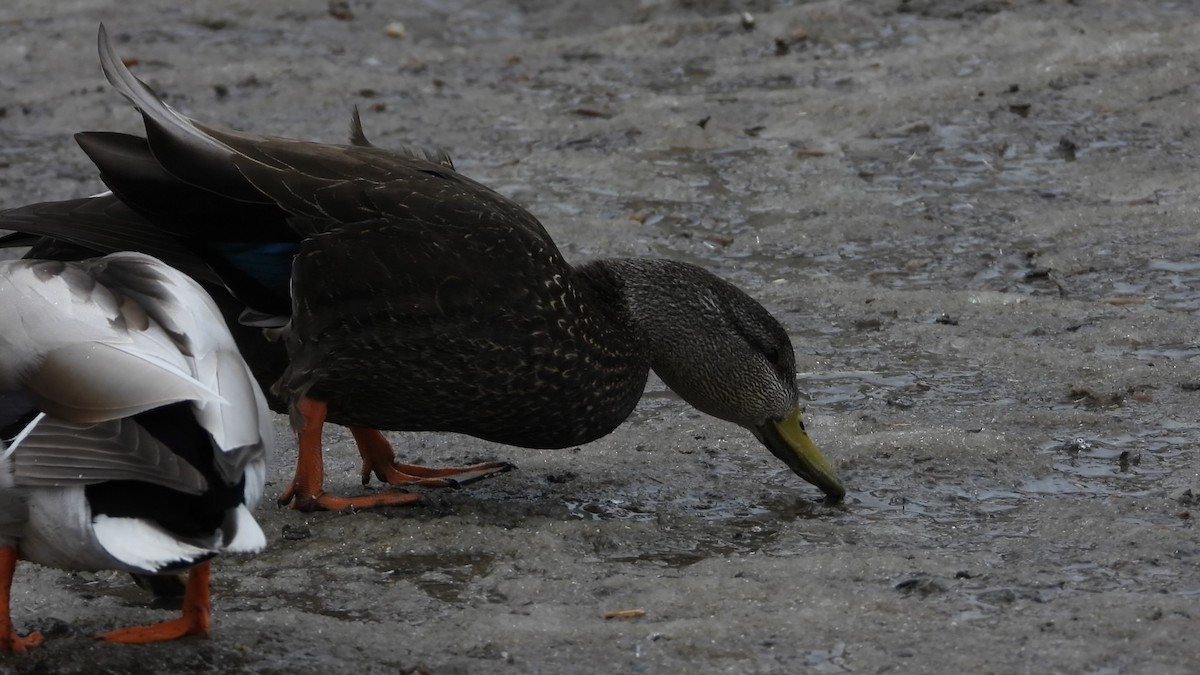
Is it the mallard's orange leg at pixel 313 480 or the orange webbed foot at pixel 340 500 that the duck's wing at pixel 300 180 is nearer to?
the mallard's orange leg at pixel 313 480

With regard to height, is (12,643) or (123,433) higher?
(123,433)

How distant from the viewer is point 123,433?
313 centimetres

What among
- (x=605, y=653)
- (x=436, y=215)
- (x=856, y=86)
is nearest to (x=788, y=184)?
(x=856, y=86)

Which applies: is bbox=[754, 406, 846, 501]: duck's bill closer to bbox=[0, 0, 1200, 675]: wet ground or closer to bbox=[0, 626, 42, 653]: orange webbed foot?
bbox=[0, 0, 1200, 675]: wet ground

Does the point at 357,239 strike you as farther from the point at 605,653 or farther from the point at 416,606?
the point at 605,653

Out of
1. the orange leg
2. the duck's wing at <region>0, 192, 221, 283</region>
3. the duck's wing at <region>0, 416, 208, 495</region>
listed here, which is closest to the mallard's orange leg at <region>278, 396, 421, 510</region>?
the duck's wing at <region>0, 192, 221, 283</region>

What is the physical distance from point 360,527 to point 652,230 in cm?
283

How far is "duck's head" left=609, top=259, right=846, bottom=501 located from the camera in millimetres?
4621

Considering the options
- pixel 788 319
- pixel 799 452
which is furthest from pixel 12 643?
pixel 788 319

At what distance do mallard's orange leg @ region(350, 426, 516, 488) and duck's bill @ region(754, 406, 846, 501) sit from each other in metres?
0.76

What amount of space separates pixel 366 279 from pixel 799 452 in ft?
4.05

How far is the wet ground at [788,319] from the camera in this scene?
3.55 metres

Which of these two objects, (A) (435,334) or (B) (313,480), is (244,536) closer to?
(A) (435,334)

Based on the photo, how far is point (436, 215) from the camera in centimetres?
432
